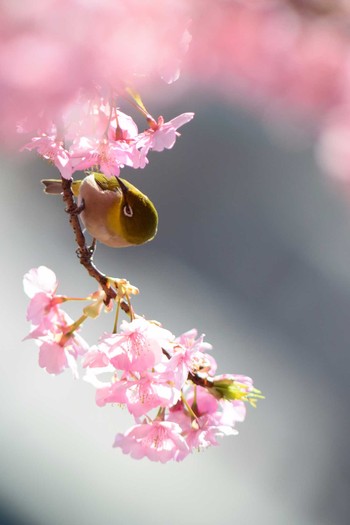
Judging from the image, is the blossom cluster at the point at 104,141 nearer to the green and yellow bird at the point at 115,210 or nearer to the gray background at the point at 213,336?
the green and yellow bird at the point at 115,210

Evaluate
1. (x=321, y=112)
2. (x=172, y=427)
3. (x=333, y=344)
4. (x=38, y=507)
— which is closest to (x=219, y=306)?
(x=333, y=344)

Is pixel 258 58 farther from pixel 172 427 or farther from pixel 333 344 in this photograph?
pixel 333 344

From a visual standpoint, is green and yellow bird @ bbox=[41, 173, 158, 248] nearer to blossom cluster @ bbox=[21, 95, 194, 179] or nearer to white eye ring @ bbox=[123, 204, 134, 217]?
white eye ring @ bbox=[123, 204, 134, 217]

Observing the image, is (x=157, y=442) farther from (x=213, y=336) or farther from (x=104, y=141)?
(x=213, y=336)

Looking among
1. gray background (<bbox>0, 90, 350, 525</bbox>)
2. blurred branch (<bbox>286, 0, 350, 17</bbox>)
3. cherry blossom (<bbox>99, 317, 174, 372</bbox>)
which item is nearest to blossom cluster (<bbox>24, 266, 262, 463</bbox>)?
cherry blossom (<bbox>99, 317, 174, 372</bbox>)

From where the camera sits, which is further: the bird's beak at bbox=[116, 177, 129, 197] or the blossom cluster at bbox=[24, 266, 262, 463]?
the bird's beak at bbox=[116, 177, 129, 197]
